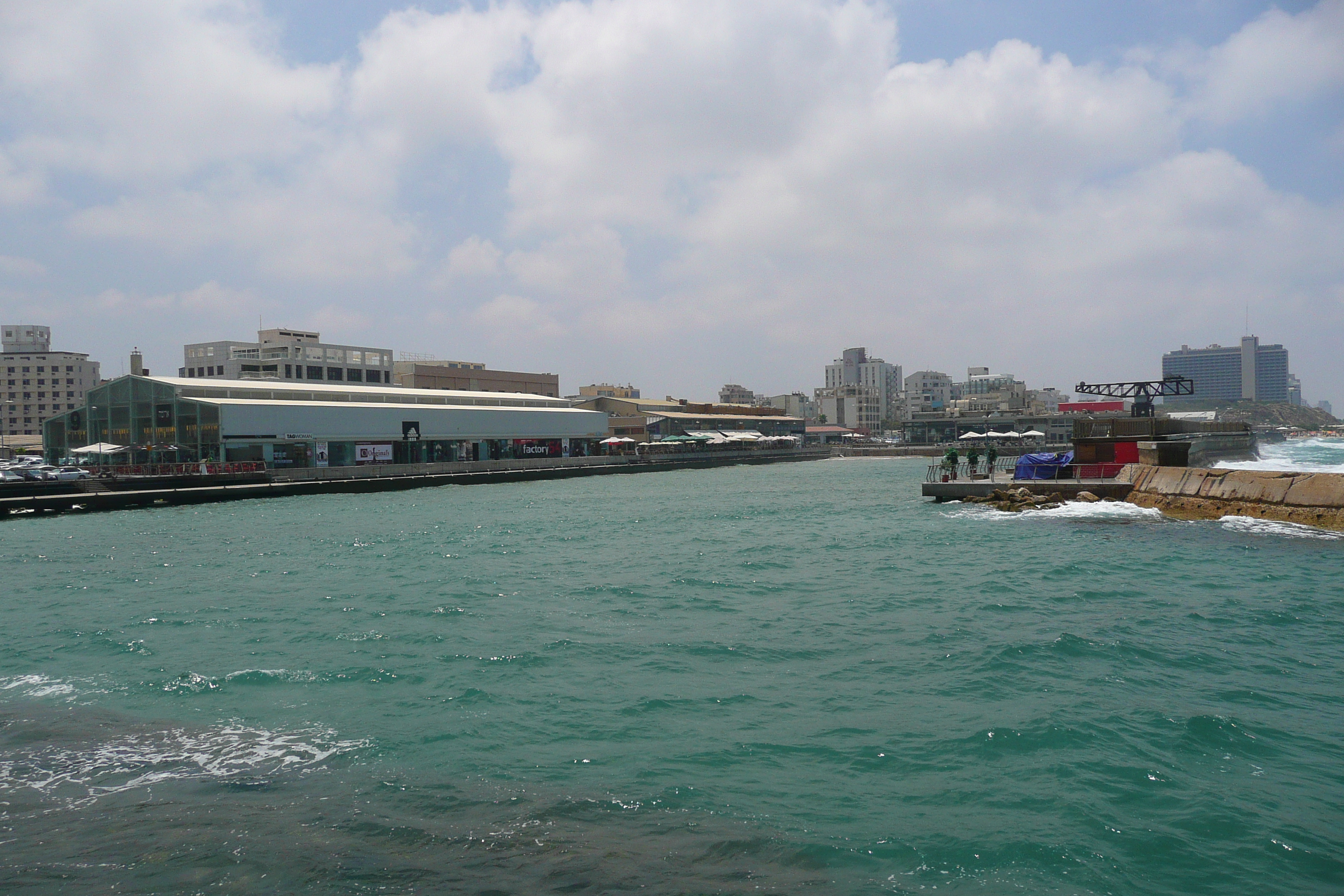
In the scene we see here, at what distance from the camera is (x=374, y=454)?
62.7 meters

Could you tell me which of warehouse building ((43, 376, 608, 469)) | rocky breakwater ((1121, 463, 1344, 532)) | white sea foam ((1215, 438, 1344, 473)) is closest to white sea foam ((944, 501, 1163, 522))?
rocky breakwater ((1121, 463, 1344, 532))

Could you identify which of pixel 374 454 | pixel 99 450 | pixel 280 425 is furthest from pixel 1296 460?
pixel 99 450

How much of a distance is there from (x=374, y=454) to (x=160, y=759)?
56.8 metres

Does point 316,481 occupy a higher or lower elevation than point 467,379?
lower

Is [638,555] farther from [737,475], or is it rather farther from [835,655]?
[737,475]

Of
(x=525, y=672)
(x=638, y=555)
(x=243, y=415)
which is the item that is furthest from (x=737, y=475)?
(x=525, y=672)

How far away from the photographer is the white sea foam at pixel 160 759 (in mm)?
8031

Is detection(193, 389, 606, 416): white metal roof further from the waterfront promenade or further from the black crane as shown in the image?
the black crane

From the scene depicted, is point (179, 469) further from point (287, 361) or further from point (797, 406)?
point (797, 406)

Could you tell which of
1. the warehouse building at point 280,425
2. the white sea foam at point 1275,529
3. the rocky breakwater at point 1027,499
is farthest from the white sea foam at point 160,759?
the warehouse building at point 280,425

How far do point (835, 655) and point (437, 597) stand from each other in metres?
9.36

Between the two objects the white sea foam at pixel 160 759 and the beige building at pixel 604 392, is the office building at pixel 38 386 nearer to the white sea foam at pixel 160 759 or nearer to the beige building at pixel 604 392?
the beige building at pixel 604 392

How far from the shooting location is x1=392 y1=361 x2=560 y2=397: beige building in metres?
103

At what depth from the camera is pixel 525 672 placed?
11.8m
